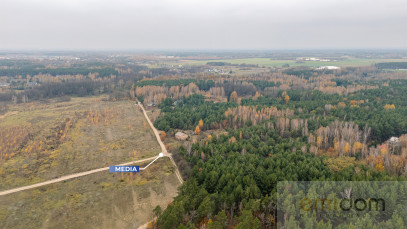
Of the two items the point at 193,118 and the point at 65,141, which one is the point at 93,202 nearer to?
the point at 65,141

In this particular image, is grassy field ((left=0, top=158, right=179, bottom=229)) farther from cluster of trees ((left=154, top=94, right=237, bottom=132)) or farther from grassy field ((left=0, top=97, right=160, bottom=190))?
cluster of trees ((left=154, top=94, right=237, bottom=132))

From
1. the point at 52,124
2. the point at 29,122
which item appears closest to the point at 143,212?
the point at 52,124

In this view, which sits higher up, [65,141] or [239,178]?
[239,178]

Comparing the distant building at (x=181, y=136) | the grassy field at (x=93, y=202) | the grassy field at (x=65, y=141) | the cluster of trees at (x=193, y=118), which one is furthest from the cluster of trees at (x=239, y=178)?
the cluster of trees at (x=193, y=118)

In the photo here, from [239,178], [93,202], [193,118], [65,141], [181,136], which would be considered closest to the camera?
[239,178]

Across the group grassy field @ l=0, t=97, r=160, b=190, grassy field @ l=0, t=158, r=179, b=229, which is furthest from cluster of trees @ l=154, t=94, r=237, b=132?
grassy field @ l=0, t=158, r=179, b=229

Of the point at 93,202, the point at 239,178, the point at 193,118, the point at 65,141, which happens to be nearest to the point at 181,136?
the point at 193,118

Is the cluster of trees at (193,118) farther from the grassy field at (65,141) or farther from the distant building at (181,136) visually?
the grassy field at (65,141)
